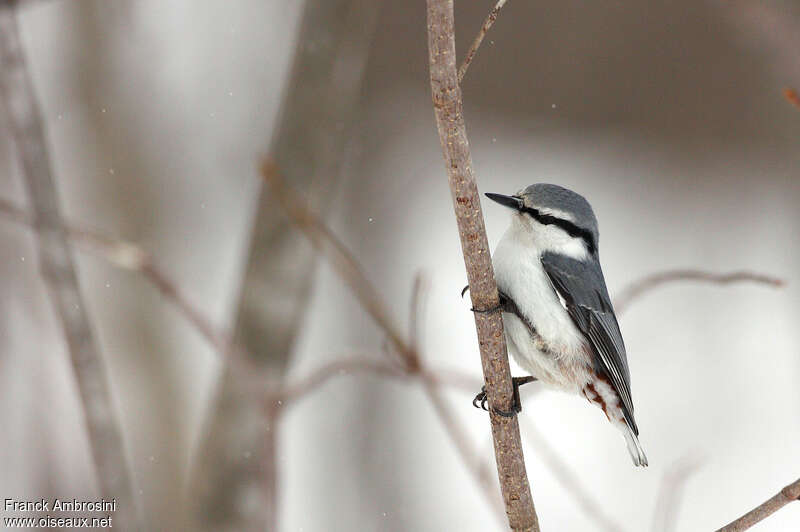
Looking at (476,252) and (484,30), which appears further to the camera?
(476,252)

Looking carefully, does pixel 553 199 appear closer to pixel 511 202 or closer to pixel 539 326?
pixel 511 202

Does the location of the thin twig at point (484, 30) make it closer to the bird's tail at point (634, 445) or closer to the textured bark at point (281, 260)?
the bird's tail at point (634, 445)

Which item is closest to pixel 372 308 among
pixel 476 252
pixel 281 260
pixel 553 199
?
pixel 476 252

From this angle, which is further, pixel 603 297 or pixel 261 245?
pixel 261 245

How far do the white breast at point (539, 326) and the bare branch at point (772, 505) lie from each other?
0.88 meters

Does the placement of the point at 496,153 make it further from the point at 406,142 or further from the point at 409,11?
the point at 409,11

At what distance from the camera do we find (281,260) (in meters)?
3.00

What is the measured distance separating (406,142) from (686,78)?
2.14 metres

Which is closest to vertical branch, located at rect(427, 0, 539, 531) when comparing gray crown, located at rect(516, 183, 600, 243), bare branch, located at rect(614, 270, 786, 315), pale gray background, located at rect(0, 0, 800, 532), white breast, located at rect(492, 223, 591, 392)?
bare branch, located at rect(614, 270, 786, 315)

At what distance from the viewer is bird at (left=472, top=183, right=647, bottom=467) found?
2232mm

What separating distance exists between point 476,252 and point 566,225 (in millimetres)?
856

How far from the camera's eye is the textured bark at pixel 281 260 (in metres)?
2.91

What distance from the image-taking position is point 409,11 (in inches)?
200

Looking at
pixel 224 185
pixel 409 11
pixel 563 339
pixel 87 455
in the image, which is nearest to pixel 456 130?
pixel 563 339
